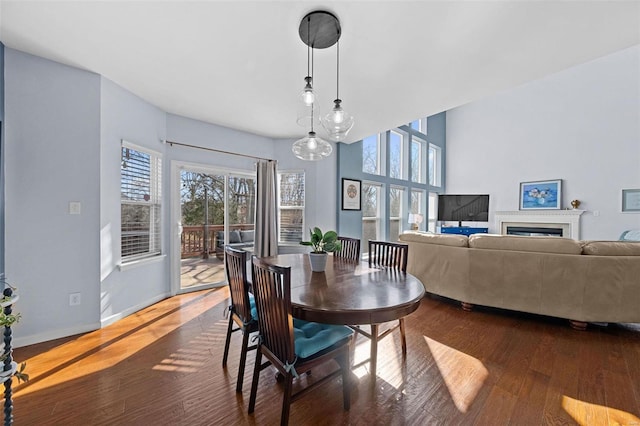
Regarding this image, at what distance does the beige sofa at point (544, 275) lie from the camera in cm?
260

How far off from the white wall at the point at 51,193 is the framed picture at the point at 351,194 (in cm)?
344

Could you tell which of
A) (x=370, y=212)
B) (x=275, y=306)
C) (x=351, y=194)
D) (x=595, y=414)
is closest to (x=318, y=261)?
(x=275, y=306)

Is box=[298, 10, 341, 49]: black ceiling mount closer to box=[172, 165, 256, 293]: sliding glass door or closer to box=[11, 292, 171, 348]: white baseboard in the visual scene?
box=[172, 165, 256, 293]: sliding glass door

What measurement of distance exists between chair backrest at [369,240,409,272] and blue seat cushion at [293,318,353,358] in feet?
2.99

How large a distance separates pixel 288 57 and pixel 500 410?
293 centimetres

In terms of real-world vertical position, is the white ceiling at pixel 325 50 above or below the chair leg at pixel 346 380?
above

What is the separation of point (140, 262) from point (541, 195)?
317 inches

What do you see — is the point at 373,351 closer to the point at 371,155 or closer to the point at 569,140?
the point at 371,155

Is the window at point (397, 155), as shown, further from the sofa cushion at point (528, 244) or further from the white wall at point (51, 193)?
the white wall at point (51, 193)

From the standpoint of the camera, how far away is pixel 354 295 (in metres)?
1.60

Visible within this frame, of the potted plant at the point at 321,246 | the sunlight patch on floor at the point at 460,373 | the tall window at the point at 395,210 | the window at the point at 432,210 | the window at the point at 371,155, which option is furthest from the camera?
the window at the point at 432,210

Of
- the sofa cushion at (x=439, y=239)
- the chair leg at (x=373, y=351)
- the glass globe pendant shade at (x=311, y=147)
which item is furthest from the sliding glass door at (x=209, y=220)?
the chair leg at (x=373, y=351)

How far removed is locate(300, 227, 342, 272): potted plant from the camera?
2102mm

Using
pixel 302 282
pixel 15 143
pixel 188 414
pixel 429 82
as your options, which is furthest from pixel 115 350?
pixel 429 82
